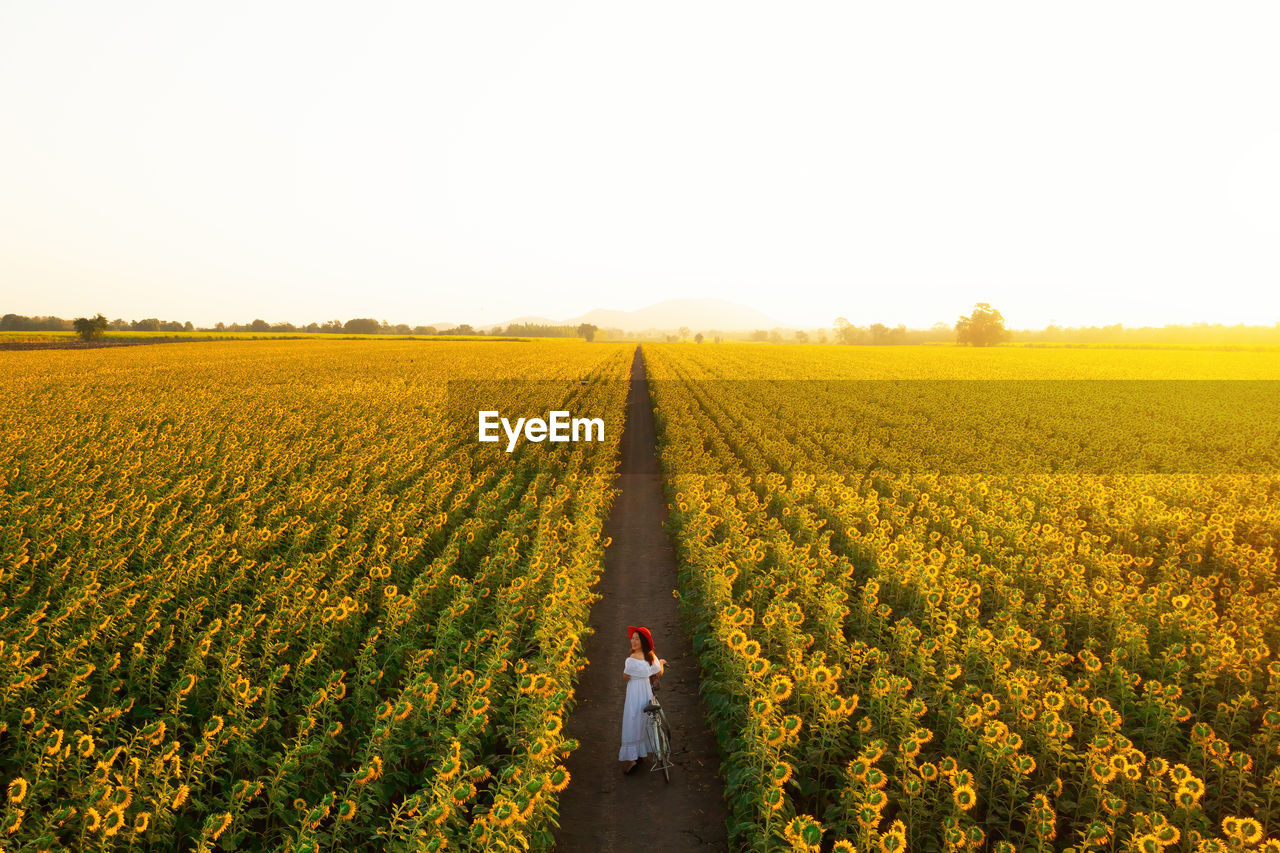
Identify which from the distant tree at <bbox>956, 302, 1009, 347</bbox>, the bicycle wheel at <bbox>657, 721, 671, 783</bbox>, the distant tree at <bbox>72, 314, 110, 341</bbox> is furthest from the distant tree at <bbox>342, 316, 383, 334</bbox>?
the bicycle wheel at <bbox>657, 721, 671, 783</bbox>

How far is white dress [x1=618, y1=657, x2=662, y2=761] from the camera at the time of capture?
25.9 feet

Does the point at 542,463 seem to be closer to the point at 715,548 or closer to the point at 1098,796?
the point at 715,548

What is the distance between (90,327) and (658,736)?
116363 millimetres

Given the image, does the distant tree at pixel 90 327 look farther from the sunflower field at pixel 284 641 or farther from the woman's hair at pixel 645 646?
the woman's hair at pixel 645 646

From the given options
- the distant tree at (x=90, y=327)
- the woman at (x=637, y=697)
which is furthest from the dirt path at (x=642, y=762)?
Result: the distant tree at (x=90, y=327)

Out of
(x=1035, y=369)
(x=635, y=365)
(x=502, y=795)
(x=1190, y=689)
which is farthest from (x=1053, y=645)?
(x=635, y=365)

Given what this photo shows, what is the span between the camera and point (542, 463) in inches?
802

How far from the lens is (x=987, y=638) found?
326 inches

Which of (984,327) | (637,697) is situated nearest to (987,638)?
(637,697)

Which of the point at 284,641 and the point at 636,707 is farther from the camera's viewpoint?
the point at 284,641

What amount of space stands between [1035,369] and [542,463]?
58.0 metres

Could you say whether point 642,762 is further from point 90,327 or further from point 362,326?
point 362,326

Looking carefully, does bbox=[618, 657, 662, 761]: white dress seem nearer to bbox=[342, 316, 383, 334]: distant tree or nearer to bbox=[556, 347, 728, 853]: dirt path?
bbox=[556, 347, 728, 853]: dirt path

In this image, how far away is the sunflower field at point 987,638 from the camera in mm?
6246
